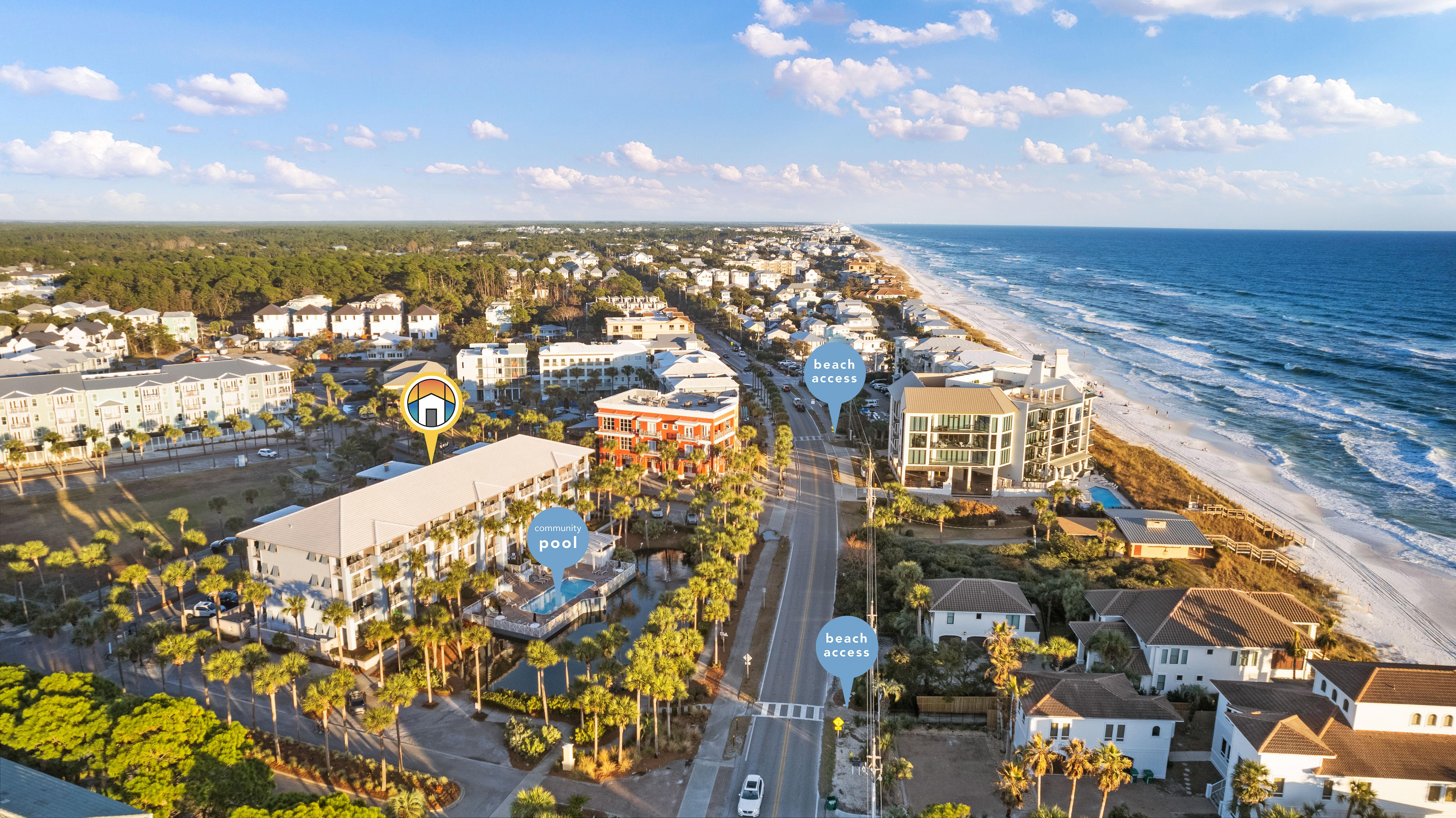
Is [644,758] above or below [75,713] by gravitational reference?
below

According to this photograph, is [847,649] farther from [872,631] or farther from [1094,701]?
[1094,701]

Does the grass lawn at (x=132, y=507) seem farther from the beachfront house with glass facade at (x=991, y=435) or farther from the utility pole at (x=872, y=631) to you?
the beachfront house with glass facade at (x=991, y=435)

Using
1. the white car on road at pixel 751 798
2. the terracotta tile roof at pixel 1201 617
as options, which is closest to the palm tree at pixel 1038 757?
the white car on road at pixel 751 798

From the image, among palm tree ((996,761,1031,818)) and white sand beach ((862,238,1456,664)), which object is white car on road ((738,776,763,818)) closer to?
palm tree ((996,761,1031,818))

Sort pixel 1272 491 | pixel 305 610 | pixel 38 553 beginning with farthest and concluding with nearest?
1. pixel 1272 491
2. pixel 38 553
3. pixel 305 610

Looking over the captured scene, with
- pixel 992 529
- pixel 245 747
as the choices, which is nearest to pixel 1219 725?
pixel 992 529

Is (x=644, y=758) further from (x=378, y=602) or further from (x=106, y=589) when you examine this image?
(x=106, y=589)
